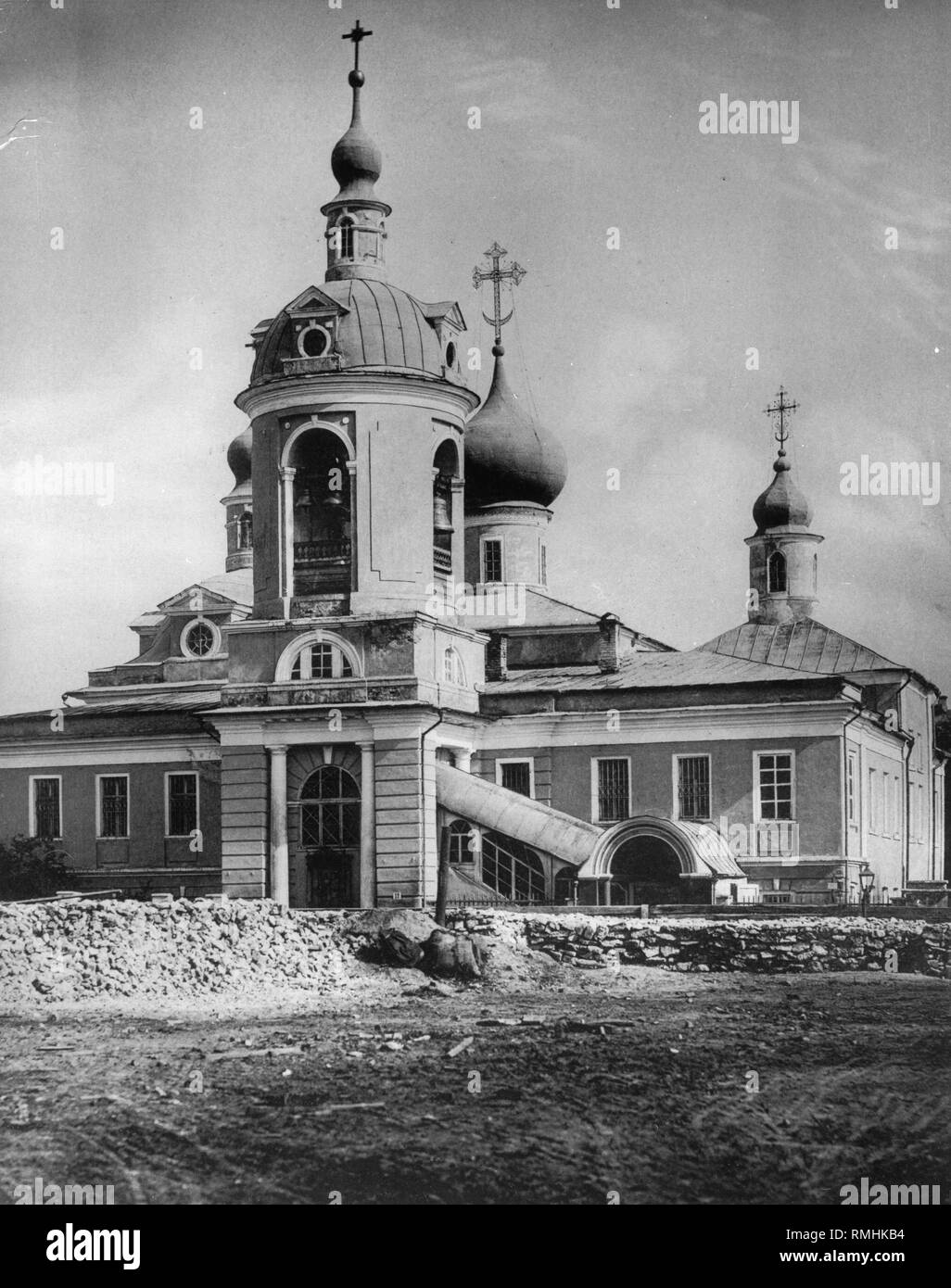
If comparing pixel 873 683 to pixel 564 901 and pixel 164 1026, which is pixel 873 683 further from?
pixel 164 1026

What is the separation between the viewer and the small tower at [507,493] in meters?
38.5

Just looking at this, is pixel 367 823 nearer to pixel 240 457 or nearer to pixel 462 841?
pixel 462 841

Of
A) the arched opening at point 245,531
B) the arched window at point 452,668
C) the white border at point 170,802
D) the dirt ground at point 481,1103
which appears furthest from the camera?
the arched opening at point 245,531

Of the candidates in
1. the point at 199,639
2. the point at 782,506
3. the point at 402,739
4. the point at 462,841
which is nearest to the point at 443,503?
the point at 402,739

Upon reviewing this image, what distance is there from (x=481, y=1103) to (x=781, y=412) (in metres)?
11.0

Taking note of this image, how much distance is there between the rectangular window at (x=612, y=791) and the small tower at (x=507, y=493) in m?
8.29

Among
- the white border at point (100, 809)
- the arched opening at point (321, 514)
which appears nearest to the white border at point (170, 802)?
the white border at point (100, 809)

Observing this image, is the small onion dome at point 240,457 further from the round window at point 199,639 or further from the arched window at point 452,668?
the arched window at point 452,668

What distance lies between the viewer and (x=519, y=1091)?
18.4 metres

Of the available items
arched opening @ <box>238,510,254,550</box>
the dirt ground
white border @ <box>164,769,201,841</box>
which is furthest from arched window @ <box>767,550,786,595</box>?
the dirt ground

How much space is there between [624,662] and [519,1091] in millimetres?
15467

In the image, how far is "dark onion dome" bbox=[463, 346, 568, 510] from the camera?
3850 centimetres

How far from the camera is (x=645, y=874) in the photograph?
28156mm

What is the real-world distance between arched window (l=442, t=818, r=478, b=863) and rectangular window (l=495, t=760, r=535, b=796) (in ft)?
7.04
